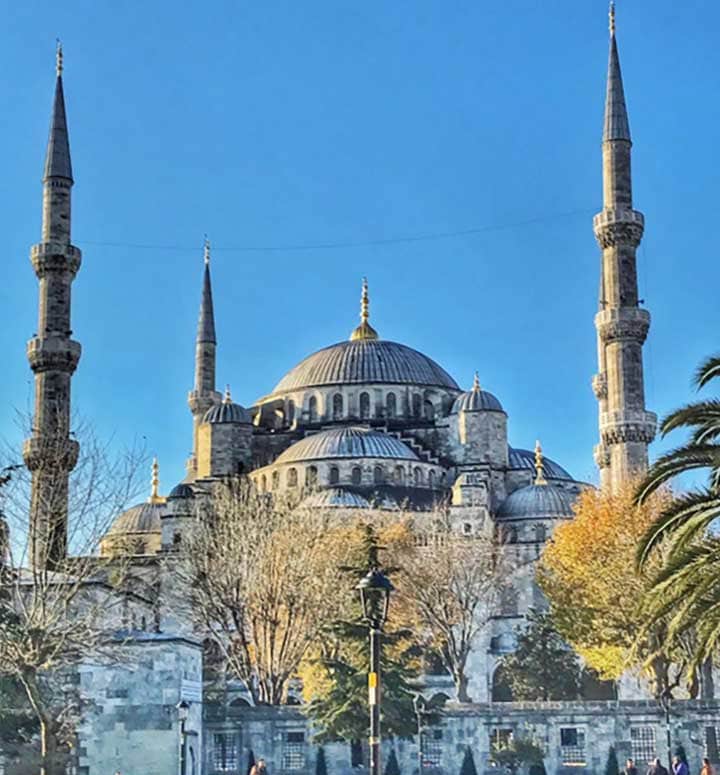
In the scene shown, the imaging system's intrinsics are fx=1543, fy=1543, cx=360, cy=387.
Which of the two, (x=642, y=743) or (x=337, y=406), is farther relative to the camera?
(x=337, y=406)

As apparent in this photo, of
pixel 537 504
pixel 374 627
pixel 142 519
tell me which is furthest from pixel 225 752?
pixel 142 519

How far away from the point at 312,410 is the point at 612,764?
122 ft

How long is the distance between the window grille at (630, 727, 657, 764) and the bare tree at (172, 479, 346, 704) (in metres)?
7.89

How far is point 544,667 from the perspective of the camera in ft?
154

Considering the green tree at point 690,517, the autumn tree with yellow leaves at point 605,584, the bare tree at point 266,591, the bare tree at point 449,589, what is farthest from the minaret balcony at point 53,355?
the green tree at point 690,517

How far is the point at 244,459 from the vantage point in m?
64.4

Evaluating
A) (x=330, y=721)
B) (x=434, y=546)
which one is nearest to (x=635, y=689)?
(x=434, y=546)

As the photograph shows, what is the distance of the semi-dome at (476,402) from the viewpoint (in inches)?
2533

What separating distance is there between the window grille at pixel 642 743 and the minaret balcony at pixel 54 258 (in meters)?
23.3

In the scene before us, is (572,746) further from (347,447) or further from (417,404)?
(417,404)

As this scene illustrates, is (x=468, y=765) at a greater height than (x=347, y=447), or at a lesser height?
lesser

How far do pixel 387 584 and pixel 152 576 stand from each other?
39.8 metres

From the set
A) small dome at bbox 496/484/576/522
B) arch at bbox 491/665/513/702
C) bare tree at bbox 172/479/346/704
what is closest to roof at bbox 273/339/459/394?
small dome at bbox 496/484/576/522

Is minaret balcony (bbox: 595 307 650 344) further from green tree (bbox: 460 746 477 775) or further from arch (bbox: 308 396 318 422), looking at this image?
arch (bbox: 308 396 318 422)
